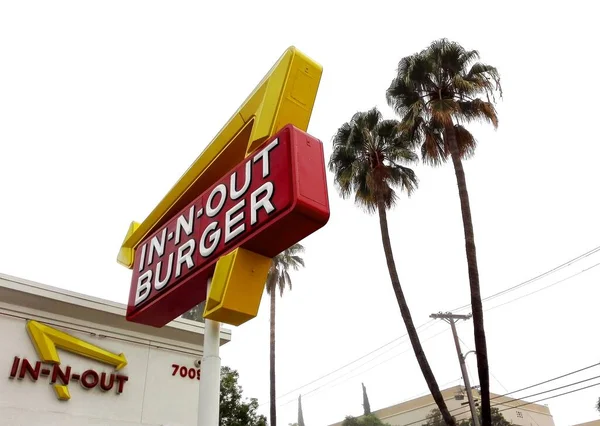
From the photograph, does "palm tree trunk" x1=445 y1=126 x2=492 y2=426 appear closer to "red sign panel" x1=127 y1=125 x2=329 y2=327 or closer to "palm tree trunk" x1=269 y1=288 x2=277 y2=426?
"red sign panel" x1=127 y1=125 x2=329 y2=327

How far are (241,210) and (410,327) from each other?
483 inches

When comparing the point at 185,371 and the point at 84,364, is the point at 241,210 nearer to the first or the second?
the point at 84,364

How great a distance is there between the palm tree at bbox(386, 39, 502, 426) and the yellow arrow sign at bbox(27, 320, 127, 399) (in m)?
11.0

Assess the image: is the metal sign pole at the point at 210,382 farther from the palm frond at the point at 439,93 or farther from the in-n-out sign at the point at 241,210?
the palm frond at the point at 439,93

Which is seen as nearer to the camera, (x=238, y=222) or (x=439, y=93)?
(x=238, y=222)

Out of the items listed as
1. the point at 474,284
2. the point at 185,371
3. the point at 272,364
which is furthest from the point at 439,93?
the point at 272,364

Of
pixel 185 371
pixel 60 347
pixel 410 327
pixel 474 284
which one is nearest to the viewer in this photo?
pixel 60 347

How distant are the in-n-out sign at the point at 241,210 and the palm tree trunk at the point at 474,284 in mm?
9395

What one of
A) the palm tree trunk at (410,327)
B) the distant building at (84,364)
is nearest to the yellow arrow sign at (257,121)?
the distant building at (84,364)

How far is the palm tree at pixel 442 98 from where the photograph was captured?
53.7 ft

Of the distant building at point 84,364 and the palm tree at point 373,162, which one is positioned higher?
the palm tree at point 373,162

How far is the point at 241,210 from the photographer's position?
5.07 meters

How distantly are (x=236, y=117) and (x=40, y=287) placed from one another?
5492 millimetres

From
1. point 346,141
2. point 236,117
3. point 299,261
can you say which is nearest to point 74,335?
point 236,117
